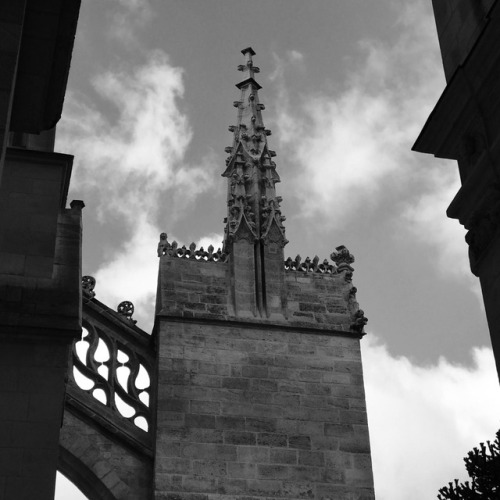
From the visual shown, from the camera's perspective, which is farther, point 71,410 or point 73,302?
point 71,410

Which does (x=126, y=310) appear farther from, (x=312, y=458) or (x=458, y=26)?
(x=458, y=26)

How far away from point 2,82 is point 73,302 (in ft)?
14.4

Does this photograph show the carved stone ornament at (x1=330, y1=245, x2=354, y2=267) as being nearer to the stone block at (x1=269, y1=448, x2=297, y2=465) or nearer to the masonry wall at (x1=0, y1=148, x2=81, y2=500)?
the stone block at (x1=269, y1=448, x2=297, y2=465)

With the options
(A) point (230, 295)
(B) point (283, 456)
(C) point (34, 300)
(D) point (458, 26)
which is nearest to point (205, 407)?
(B) point (283, 456)

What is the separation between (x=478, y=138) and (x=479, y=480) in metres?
5.80

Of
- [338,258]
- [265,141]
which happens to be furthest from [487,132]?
[265,141]

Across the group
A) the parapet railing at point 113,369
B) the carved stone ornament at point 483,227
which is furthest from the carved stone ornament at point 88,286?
the carved stone ornament at point 483,227

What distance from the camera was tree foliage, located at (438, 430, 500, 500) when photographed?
12.1 m

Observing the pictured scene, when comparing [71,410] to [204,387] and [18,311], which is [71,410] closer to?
[204,387]

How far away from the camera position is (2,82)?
198 inches

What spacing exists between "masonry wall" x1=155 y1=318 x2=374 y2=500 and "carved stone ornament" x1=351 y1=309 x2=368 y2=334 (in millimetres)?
171

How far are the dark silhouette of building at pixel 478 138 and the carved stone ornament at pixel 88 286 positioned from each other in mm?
7972

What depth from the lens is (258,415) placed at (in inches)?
572

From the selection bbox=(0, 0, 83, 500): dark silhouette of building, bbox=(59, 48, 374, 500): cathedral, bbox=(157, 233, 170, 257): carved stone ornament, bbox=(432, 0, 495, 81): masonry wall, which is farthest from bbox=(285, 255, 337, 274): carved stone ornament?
bbox=(432, 0, 495, 81): masonry wall
